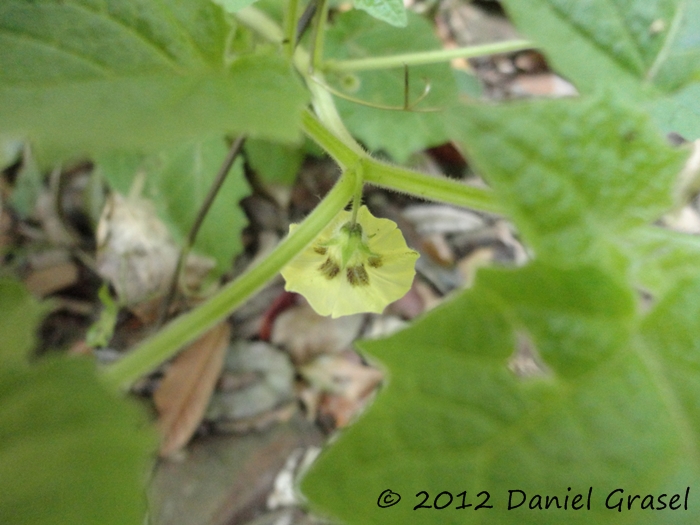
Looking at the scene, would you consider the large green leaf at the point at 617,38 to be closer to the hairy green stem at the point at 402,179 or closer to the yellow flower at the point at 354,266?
the hairy green stem at the point at 402,179

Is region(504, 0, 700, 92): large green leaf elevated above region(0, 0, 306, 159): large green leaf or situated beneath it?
elevated above

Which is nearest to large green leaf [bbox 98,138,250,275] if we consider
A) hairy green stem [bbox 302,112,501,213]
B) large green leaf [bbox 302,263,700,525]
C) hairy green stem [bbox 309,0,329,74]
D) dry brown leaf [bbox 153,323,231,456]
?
dry brown leaf [bbox 153,323,231,456]

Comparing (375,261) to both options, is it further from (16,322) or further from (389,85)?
(389,85)

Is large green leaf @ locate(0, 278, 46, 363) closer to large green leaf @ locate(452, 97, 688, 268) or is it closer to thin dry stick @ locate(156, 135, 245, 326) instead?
large green leaf @ locate(452, 97, 688, 268)

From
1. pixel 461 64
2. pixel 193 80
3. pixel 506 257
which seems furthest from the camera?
→ pixel 461 64

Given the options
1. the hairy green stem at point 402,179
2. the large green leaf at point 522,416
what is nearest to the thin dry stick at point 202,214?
the hairy green stem at point 402,179

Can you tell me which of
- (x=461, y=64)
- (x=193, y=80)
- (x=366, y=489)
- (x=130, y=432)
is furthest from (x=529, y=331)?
(x=461, y=64)

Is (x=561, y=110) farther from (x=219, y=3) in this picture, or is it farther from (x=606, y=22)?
(x=219, y=3)
